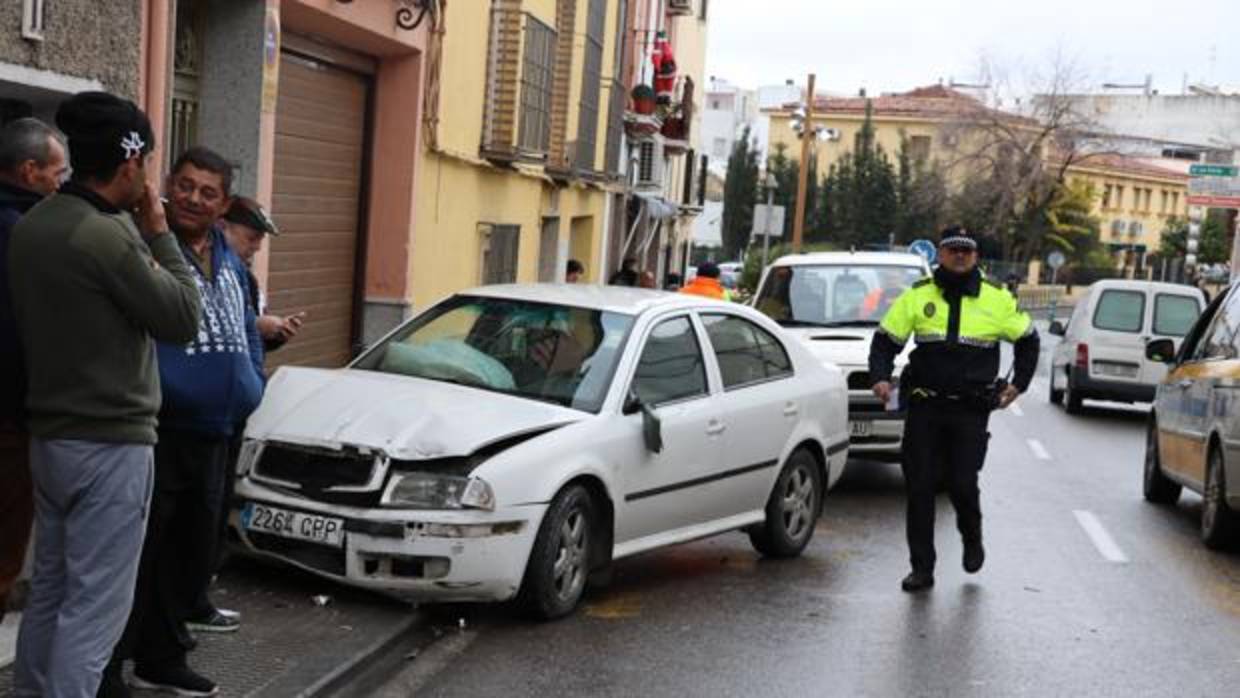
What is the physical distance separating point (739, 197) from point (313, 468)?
74931 millimetres

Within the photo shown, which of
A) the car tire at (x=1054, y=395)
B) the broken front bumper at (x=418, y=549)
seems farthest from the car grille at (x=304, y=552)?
the car tire at (x=1054, y=395)

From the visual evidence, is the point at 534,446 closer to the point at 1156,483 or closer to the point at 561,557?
the point at 561,557

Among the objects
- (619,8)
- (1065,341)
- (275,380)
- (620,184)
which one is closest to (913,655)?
(275,380)

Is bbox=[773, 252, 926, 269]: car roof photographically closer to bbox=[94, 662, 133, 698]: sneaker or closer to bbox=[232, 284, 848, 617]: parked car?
bbox=[232, 284, 848, 617]: parked car

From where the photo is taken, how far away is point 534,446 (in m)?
7.05

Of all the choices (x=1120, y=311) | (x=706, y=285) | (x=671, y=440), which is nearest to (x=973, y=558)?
(x=671, y=440)

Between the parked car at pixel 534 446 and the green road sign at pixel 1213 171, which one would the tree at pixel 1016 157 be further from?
the parked car at pixel 534 446

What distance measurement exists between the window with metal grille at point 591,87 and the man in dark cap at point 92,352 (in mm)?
16002

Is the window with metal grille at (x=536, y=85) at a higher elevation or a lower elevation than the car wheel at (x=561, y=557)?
higher

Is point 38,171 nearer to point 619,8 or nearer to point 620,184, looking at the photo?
point 619,8

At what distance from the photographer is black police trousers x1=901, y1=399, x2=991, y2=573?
862 cm

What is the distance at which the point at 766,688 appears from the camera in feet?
21.2

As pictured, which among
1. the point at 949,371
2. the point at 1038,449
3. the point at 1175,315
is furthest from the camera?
the point at 1175,315

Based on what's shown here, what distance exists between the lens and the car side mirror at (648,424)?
25.2ft
